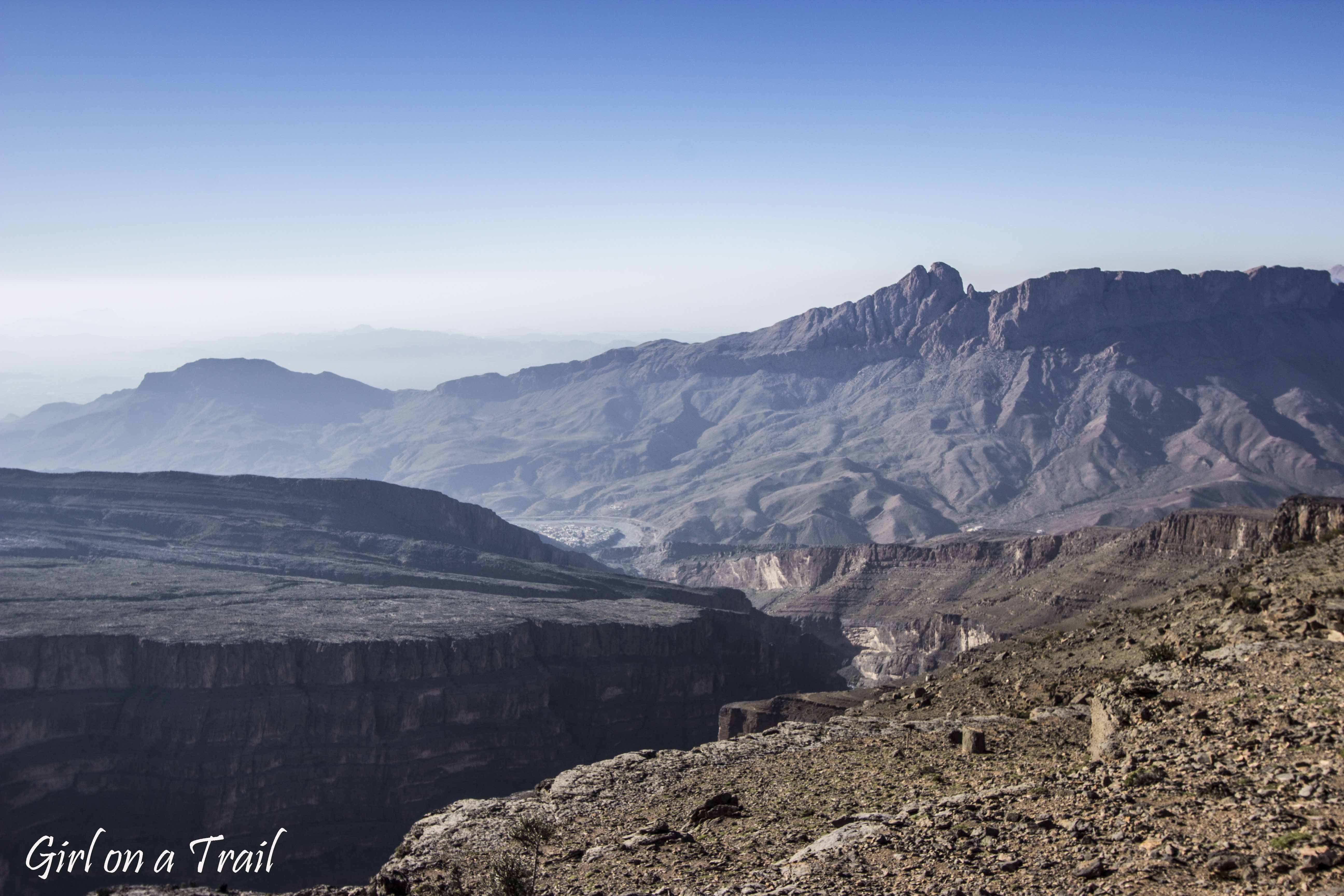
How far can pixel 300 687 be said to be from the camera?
79.6 meters

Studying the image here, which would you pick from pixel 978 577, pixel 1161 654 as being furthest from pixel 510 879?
pixel 978 577

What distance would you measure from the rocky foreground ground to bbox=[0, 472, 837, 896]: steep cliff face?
38.4m

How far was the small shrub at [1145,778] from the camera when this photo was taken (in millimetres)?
20578

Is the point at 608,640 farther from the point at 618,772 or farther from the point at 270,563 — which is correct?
the point at 618,772

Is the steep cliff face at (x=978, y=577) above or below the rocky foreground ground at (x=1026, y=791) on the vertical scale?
below

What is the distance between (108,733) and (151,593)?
22.0 metres

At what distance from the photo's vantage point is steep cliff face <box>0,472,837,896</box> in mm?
69562

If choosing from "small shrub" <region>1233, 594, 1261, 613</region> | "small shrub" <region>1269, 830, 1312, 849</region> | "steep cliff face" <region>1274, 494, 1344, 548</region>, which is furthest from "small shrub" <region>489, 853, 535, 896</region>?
"steep cliff face" <region>1274, 494, 1344, 548</region>

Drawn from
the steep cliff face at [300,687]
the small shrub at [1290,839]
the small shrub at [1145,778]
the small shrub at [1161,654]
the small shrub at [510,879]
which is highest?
the small shrub at [1290,839]

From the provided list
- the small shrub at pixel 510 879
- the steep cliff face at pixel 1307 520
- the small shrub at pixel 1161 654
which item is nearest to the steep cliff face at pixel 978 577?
the steep cliff face at pixel 1307 520

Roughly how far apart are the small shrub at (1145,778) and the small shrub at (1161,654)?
13.4 m

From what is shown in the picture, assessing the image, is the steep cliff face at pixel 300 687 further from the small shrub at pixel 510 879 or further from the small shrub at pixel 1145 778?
the small shrub at pixel 1145 778

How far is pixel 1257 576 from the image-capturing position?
4488cm

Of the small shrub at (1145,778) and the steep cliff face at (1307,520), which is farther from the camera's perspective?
the steep cliff face at (1307,520)
